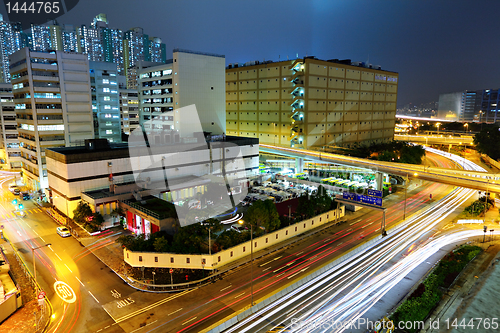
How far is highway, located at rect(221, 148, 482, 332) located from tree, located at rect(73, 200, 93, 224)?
957 inches

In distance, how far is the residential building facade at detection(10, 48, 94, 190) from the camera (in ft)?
160

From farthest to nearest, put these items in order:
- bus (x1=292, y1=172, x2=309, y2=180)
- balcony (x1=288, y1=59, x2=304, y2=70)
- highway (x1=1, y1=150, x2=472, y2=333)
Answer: balcony (x1=288, y1=59, x2=304, y2=70)
bus (x1=292, y1=172, x2=309, y2=180)
highway (x1=1, y1=150, x2=472, y2=333)

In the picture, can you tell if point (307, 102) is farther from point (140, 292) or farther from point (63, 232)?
point (140, 292)

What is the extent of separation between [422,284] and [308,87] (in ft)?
172

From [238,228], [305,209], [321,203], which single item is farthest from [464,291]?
[238,228]

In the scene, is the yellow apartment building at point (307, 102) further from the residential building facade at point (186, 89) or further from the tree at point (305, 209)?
the tree at point (305, 209)

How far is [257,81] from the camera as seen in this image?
78.2m

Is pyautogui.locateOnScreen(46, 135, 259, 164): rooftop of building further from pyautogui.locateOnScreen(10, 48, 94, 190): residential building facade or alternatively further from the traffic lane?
the traffic lane

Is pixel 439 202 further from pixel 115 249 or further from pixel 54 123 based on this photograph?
pixel 54 123

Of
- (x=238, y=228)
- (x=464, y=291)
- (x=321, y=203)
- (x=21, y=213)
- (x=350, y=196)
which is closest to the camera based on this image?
(x=464, y=291)

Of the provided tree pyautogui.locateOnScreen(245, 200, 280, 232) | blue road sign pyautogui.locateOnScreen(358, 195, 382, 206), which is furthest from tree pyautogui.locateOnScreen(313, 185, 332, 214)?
tree pyautogui.locateOnScreen(245, 200, 280, 232)

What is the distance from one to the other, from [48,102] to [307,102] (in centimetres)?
5055

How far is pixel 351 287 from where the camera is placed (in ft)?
76.9

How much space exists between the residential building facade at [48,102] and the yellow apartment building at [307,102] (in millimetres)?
40339
